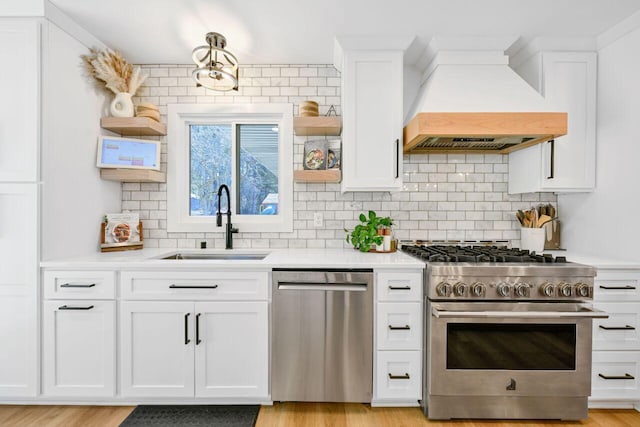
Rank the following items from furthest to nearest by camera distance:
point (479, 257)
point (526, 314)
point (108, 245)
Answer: point (108, 245) < point (479, 257) < point (526, 314)

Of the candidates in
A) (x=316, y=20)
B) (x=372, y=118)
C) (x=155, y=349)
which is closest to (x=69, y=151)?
(x=155, y=349)

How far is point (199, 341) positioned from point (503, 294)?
1.80 m

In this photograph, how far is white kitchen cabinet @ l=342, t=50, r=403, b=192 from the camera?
2.39m

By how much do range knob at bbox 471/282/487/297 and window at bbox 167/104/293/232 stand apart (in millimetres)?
1452

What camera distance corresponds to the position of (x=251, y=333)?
204 centimetres

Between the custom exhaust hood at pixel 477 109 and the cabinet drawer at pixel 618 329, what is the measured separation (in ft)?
3.72

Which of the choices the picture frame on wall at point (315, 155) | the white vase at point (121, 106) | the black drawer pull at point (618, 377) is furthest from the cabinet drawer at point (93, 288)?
the black drawer pull at point (618, 377)

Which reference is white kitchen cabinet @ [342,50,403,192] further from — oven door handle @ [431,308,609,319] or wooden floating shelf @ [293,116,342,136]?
oven door handle @ [431,308,609,319]

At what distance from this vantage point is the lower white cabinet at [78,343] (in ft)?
6.61

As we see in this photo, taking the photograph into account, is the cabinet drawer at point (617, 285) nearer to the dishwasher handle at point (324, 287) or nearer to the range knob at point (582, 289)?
the range knob at point (582, 289)

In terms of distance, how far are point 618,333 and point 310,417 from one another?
76.7 inches

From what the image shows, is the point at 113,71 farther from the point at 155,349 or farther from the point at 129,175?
the point at 155,349

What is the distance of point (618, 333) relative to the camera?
6.77ft

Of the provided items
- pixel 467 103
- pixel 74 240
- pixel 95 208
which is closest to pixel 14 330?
pixel 74 240
